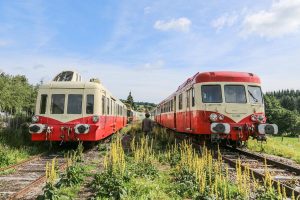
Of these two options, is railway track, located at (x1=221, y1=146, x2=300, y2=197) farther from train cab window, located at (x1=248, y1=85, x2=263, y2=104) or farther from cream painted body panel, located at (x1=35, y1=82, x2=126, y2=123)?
cream painted body panel, located at (x1=35, y1=82, x2=126, y2=123)

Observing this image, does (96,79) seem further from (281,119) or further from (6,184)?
(281,119)

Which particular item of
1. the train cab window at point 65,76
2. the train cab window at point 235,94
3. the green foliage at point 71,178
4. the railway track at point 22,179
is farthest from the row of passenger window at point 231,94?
the green foliage at point 71,178

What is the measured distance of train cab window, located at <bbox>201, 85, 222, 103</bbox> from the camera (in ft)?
44.4

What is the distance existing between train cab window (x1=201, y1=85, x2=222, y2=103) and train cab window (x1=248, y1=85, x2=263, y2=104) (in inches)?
48.5

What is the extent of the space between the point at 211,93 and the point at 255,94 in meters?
1.78

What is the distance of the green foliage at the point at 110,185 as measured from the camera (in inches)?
242

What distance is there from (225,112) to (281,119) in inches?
2984

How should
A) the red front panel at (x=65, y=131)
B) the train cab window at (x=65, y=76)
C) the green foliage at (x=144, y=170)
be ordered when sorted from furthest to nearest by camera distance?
1. the train cab window at (x=65, y=76)
2. the red front panel at (x=65, y=131)
3. the green foliage at (x=144, y=170)

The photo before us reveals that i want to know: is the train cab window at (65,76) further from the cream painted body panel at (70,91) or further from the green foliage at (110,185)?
the green foliage at (110,185)

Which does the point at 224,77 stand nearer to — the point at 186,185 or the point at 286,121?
the point at 186,185

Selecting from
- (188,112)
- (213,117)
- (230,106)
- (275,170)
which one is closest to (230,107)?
(230,106)

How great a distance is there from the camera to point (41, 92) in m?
13.7

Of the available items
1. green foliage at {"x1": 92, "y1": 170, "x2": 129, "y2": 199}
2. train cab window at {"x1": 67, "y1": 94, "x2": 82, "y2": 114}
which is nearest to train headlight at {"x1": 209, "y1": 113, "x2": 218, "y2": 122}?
train cab window at {"x1": 67, "y1": 94, "x2": 82, "y2": 114}

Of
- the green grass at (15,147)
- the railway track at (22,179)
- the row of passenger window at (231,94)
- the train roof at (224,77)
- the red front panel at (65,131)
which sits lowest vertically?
the railway track at (22,179)
